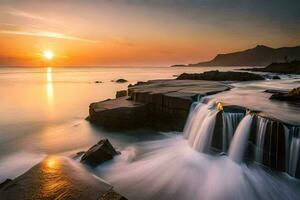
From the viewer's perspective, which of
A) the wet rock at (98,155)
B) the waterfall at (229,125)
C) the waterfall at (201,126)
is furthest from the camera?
the waterfall at (201,126)

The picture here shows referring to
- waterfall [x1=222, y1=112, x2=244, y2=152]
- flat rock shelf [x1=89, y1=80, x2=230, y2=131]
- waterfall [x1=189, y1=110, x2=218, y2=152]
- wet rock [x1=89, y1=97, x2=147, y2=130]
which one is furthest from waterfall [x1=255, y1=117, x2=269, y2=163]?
wet rock [x1=89, y1=97, x2=147, y2=130]

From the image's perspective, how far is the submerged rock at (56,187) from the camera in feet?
17.3

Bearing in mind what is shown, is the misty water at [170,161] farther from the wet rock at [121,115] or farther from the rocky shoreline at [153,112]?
the wet rock at [121,115]

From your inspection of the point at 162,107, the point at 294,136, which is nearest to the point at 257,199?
the point at 294,136

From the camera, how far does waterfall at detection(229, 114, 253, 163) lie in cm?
859

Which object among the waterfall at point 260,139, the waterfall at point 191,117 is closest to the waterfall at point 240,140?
the waterfall at point 260,139

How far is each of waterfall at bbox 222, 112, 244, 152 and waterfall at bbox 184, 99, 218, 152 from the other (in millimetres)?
477

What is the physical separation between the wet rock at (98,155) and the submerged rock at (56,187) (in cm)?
181

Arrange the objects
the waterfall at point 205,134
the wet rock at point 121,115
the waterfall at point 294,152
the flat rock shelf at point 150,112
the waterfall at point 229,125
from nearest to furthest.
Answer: the waterfall at point 294,152 < the waterfall at point 229,125 < the waterfall at point 205,134 < the flat rock shelf at point 150,112 < the wet rock at point 121,115

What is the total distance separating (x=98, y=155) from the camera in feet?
28.7

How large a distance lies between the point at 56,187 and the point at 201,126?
263 inches

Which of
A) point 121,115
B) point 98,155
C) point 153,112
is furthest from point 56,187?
point 153,112

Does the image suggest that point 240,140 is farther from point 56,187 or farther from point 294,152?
point 56,187

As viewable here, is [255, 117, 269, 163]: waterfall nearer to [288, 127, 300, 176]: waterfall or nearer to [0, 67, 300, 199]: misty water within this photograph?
[0, 67, 300, 199]: misty water
